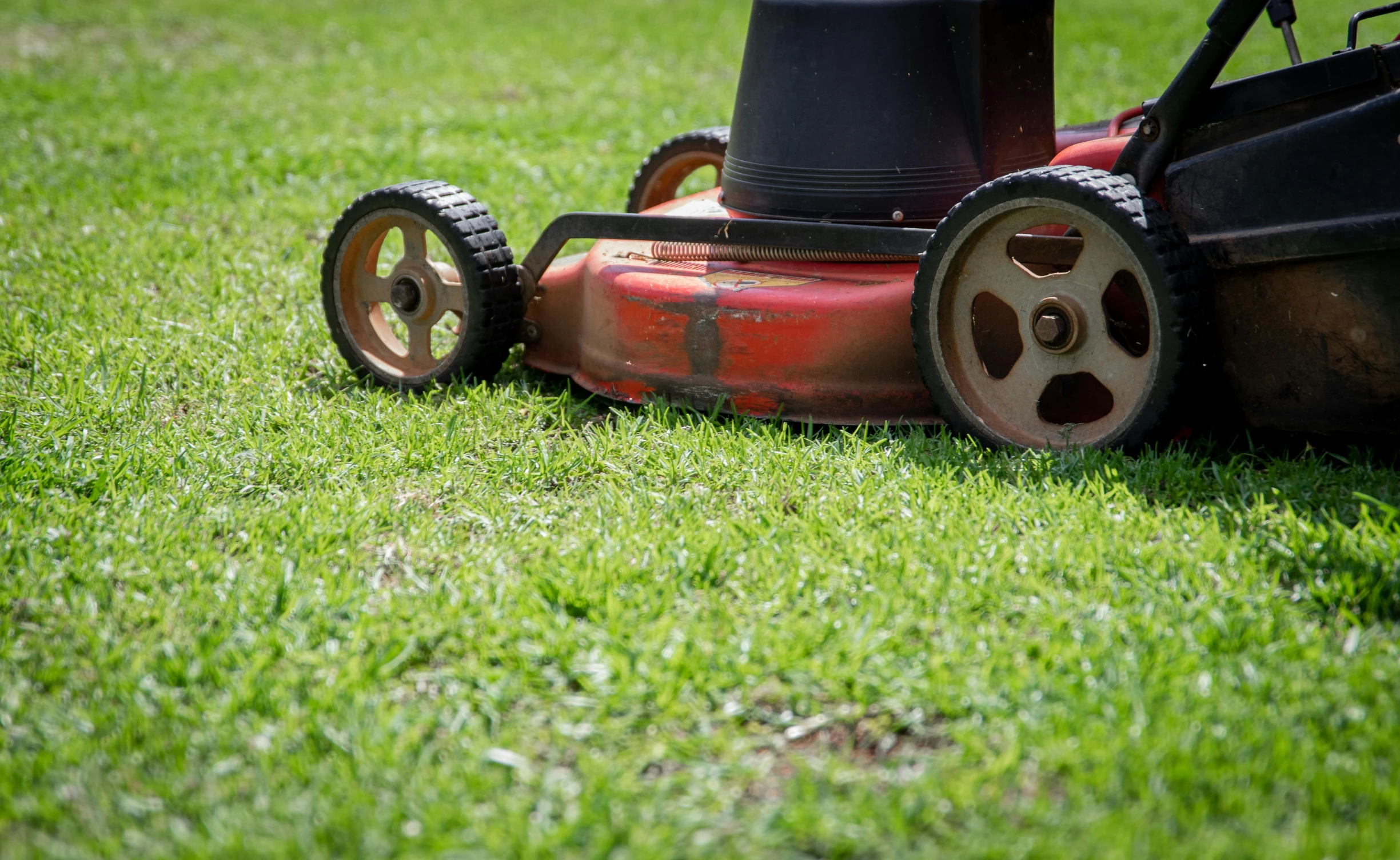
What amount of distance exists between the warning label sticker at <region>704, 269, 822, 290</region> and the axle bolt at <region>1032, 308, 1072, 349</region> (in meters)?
0.65

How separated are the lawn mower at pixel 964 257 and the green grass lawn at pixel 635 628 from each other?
0.55 ft

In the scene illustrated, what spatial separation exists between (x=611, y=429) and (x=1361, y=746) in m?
1.96

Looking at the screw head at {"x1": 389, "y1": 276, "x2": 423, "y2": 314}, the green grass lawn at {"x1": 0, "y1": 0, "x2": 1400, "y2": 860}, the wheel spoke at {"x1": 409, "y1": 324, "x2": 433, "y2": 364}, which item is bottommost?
the green grass lawn at {"x1": 0, "y1": 0, "x2": 1400, "y2": 860}

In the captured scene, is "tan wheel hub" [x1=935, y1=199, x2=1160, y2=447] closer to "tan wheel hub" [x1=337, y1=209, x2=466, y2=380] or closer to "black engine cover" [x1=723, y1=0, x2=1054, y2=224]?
"black engine cover" [x1=723, y1=0, x2=1054, y2=224]

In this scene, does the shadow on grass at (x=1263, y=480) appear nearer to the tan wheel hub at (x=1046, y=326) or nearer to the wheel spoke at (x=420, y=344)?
the tan wheel hub at (x=1046, y=326)

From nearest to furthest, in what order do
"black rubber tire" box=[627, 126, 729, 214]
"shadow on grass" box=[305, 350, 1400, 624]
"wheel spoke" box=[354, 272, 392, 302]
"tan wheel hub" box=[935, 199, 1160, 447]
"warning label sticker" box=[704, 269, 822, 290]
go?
"shadow on grass" box=[305, 350, 1400, 624]
"tan wheel hub" box=[935, 199, 1160, 447]
"warning label sticker" box=[704, 269, 822, 290]
"wheel spoke" box=[354, 272, 392, 302]
"black rubber tire" box=[627, 126, 729, 214]

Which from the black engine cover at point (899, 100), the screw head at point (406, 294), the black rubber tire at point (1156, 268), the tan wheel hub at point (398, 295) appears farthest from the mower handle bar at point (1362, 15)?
the screw head at point (406, 294)

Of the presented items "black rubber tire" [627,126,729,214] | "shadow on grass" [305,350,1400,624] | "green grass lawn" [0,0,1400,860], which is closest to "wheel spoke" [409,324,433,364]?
"green grass lawn" [0,0,1400,860]

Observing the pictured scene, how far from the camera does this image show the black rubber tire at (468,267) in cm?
354

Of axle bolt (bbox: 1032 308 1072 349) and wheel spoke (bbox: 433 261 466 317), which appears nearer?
axle bolt (bbox: 1032 308 1072 349)

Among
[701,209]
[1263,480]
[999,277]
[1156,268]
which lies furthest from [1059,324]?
[701,209]

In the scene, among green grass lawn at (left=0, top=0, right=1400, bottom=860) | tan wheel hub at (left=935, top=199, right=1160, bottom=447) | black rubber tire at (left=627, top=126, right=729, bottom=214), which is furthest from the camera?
black rubber tire at (left=627, top=126, right=729, bottom=214)

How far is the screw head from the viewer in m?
3.72

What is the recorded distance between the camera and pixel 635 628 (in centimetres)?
231
